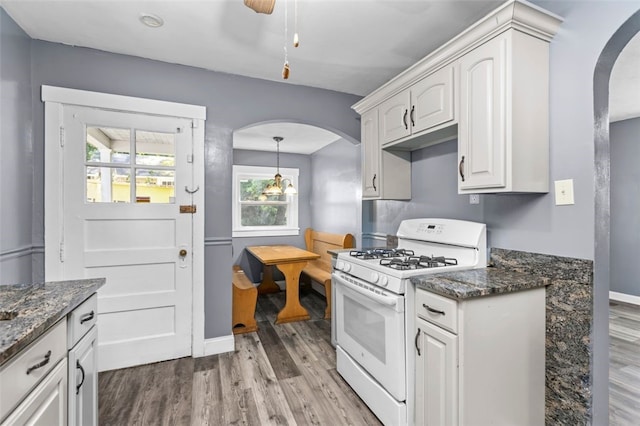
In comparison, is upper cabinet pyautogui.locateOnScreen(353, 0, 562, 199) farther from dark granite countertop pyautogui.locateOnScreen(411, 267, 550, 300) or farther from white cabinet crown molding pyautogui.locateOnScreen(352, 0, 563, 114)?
dark granite countertop pyautogui.locateOnScreen(411, 267, 550, 300)

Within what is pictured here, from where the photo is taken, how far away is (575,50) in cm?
156

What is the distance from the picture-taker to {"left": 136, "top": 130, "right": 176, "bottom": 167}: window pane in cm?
249

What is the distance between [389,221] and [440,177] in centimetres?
79

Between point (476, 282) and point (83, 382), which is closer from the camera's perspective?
point (83, 382)

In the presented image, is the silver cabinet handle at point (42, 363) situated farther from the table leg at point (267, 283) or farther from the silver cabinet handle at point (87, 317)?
the table leg at point (267, 283)

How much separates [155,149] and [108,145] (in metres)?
0.33

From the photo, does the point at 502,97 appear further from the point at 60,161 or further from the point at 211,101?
the point at 60,161

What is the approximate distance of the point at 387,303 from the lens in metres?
1.69

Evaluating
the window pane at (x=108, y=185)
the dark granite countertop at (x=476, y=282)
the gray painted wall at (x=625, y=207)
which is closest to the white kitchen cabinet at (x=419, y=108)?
the dark granite countertop at (x=476, y=282)

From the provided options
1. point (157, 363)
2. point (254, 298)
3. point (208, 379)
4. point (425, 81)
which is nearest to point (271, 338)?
point (254, 298)

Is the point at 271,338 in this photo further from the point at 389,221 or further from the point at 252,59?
the point at 252,59

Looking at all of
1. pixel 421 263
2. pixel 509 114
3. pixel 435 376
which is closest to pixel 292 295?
pixel 421 263

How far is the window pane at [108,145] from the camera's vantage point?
2.36 m

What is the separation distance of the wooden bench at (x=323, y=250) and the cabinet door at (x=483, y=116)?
2.27 metres
